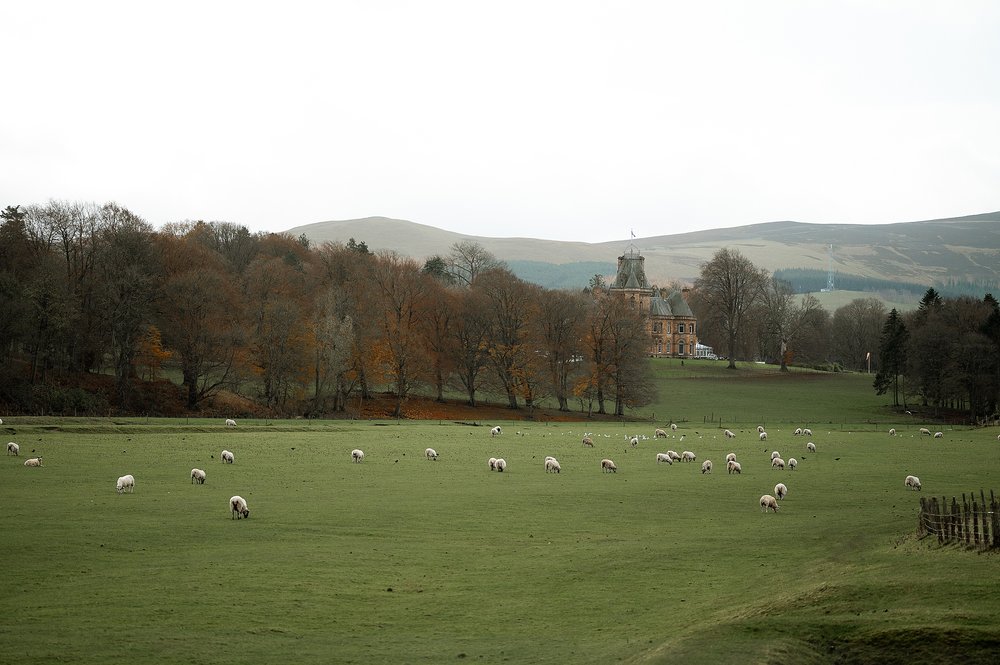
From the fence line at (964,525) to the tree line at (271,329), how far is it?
62.3 meters

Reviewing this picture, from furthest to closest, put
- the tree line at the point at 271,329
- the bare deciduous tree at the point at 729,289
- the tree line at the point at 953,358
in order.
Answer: the bare deciduous tree at the point at 729,289 < the tree line at the point at 953,358 < the tree line at the point at 271,329

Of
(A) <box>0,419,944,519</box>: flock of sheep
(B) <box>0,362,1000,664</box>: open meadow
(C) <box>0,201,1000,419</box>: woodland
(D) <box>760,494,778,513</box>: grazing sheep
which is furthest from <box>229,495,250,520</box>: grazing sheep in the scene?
(C) <box>0,201,1000,419</box>: woodland

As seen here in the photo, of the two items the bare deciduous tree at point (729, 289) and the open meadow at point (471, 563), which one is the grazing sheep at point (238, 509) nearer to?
the open meadow at point (471, 563)

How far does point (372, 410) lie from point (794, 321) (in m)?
107

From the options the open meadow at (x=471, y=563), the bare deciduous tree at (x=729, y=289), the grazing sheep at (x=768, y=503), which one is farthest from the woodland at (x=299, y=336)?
the grazing sheep at (x=768, y=503)

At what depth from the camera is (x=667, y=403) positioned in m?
115

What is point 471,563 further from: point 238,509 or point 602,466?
point 602,466

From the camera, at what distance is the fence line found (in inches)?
897

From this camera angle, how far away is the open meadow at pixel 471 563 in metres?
18.1

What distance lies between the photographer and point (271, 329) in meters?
83.9

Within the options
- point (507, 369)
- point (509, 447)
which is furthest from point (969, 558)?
point (507, 369)

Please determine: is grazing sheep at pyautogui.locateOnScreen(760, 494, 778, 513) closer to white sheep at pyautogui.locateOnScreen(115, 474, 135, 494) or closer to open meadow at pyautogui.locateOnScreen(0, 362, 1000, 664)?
open meadow at pyautogui.locateOnScreen(0, 362, 1000, 664)

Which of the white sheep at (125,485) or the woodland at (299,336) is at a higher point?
the woodland at (299,336)

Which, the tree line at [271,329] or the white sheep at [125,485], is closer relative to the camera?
the white sheep at [125,485]
